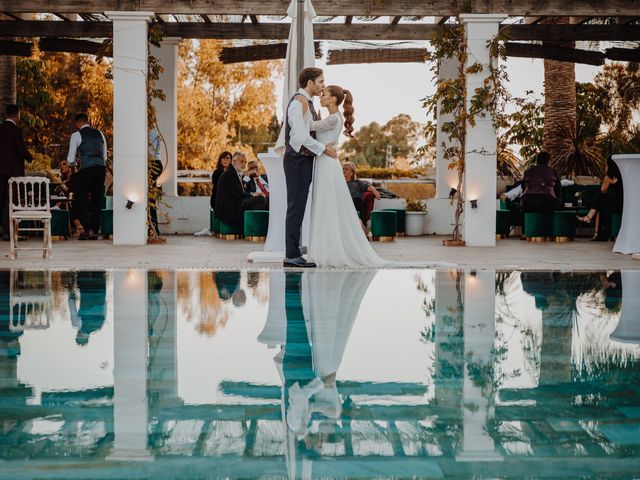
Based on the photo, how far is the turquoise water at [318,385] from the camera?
2539 mm

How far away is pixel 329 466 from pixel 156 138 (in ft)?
35.2

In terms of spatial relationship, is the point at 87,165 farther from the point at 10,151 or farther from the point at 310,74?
the point at 310,74

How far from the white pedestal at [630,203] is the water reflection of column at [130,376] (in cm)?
576

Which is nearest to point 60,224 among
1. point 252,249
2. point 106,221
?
point 106,221

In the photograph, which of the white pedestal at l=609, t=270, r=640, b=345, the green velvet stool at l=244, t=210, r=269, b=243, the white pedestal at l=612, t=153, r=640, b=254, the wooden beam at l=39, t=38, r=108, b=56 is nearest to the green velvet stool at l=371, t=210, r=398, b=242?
the green velvet stool at l=244, t=210, r=269, b=243

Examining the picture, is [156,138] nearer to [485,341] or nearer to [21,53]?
[21,53]

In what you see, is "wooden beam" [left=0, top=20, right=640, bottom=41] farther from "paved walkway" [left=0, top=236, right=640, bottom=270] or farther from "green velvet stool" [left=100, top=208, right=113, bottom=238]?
"paved walkway" [left=0, top=236, right=640, bottom=270]

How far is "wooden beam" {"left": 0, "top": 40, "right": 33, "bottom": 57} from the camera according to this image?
1443 cm

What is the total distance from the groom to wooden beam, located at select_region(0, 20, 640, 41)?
626 centimetres

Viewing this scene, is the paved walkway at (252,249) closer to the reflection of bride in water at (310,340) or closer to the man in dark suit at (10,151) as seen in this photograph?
the man in dark suit at (10,151)

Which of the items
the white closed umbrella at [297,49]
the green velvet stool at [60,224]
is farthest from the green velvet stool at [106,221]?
the white closed umbrella at [297,49]

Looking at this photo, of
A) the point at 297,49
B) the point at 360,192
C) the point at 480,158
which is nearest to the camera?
the point at 297,49

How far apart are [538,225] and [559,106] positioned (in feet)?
12.9

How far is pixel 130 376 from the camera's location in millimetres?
3668
